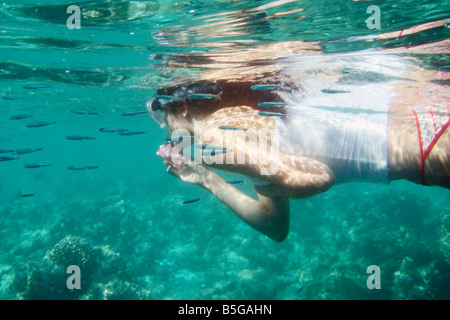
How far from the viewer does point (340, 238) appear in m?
15.0

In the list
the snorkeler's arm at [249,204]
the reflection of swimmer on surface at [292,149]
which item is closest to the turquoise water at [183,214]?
the reflection of swimmer on surface at [292,149]

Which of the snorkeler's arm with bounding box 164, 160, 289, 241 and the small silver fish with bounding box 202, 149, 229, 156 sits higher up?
the small silver fish with bounding box 202, 149, 229, 156

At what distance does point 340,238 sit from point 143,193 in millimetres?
19482

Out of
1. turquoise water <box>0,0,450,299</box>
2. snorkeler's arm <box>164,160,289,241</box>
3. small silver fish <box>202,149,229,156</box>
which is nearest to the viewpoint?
small silver fish <box>202,149,229,156</box>

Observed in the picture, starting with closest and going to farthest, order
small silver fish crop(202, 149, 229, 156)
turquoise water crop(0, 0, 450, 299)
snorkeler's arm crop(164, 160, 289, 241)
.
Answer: small silver fish crop(202, 149, 229, 156)
snorkeler's arm crop(164, 160, 289, 241)
turquoise water crop(0, 0, 450, 299)

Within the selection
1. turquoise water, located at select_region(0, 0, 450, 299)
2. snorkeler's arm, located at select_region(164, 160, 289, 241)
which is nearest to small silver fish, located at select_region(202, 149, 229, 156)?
snorkeler's arm, located at select_region(164, 160, 289, 241)

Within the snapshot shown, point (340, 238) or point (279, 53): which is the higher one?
point (279, 53)

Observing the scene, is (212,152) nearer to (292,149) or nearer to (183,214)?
(292,149)

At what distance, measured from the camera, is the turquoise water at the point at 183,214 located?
6.50 meters

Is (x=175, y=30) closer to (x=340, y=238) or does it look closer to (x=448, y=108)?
(x=448, y=108)

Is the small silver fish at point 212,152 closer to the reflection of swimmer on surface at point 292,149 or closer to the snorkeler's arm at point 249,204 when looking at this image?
the reflection of swimmer on surface at point 292,149

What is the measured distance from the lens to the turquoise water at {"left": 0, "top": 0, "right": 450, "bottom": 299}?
6.50 m

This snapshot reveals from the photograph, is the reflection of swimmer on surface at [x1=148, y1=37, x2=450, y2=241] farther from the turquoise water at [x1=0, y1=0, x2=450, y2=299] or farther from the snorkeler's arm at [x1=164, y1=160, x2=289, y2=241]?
the turquoise water at [x1=0, y1=0, x2=450, y2=299]

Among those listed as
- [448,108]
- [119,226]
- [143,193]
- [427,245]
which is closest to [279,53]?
Answer: [448,108]
